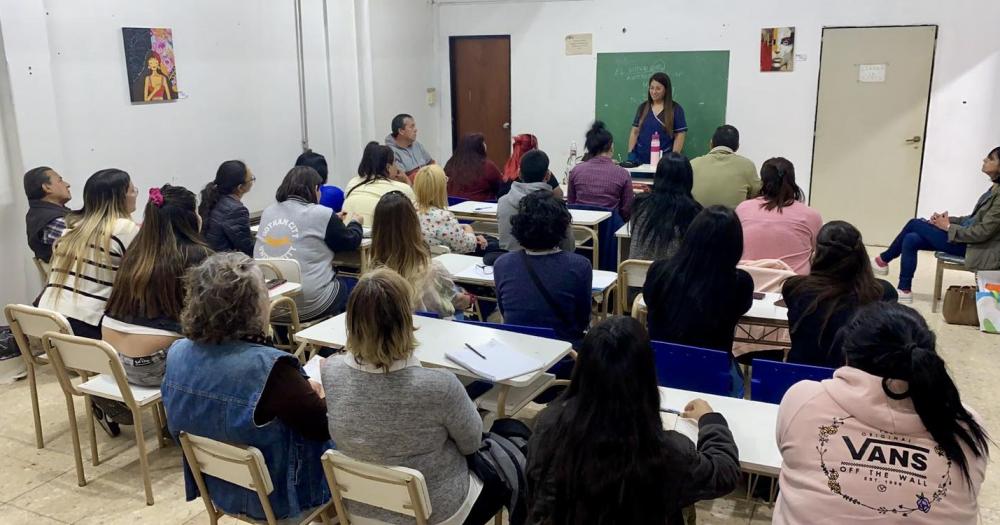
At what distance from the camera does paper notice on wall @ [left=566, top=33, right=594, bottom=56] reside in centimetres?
814

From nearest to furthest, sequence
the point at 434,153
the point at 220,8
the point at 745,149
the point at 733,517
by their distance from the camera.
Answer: the point at 733,517, the point at 220,8, the point at 745,149, the point at 434,153

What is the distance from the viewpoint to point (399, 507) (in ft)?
6.90

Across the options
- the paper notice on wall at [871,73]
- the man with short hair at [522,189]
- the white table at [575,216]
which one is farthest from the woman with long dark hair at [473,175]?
the paper notice on wall at [871,73]

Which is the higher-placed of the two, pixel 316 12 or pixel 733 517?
pixel 316 12

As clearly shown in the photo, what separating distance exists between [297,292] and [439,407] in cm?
203

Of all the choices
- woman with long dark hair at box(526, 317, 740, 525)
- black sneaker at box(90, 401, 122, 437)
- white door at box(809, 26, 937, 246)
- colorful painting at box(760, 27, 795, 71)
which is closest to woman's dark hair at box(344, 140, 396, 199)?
black sneaker at box(90, 401, 122, 437)

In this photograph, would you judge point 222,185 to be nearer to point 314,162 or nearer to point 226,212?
point 226,212

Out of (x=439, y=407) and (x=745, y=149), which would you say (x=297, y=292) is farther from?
(x=745, y=149)

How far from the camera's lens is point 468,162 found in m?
6.13

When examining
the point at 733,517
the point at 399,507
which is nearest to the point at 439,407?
the point at 399,507

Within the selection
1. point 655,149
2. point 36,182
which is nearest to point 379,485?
point 36,182

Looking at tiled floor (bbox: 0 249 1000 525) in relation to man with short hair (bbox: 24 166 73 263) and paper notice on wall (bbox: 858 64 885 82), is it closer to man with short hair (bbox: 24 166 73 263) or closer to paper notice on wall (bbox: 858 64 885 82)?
man with short hair (bbox: 24 166 73 263)

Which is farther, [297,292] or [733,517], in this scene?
[297,292]

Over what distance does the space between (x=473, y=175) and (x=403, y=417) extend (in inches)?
166
